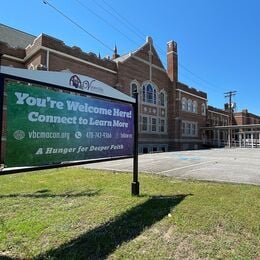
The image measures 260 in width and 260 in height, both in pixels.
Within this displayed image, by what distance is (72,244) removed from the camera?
3988 mm

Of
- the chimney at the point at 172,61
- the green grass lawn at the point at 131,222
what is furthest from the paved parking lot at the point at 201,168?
the chimney at the point at 172,61

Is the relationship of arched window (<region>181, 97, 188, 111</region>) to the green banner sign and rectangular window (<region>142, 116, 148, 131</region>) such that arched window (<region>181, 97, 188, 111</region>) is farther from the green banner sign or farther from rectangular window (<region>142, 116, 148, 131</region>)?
the green banner sign

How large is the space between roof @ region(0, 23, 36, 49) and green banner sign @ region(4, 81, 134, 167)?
79.1 feet

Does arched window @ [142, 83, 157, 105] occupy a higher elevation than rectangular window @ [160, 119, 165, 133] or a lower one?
higher

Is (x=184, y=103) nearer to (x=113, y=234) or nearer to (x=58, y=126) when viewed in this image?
(x=58, y=126)

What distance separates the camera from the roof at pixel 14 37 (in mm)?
27191

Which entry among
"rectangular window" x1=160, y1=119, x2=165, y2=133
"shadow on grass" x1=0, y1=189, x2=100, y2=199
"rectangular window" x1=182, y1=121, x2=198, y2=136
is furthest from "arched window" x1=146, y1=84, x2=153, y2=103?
"shadow on grass" x1=0, y1=189, x2=100, y2=199

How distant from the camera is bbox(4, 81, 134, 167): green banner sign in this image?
179 inches

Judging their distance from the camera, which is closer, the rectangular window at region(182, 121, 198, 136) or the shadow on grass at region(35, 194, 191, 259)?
the shadow on grass at region(35, 194, 191, 259)

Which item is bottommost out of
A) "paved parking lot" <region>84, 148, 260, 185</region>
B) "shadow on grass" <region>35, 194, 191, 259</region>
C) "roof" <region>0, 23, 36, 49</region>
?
"shadow on grass" <region>35, 194, 191, 259</region>

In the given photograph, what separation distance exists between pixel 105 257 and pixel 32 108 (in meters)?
2.70

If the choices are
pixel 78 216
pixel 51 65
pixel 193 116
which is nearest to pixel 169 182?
pixel 78 216

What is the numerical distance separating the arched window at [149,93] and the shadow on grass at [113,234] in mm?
30848

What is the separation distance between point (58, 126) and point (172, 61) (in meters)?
37.8
